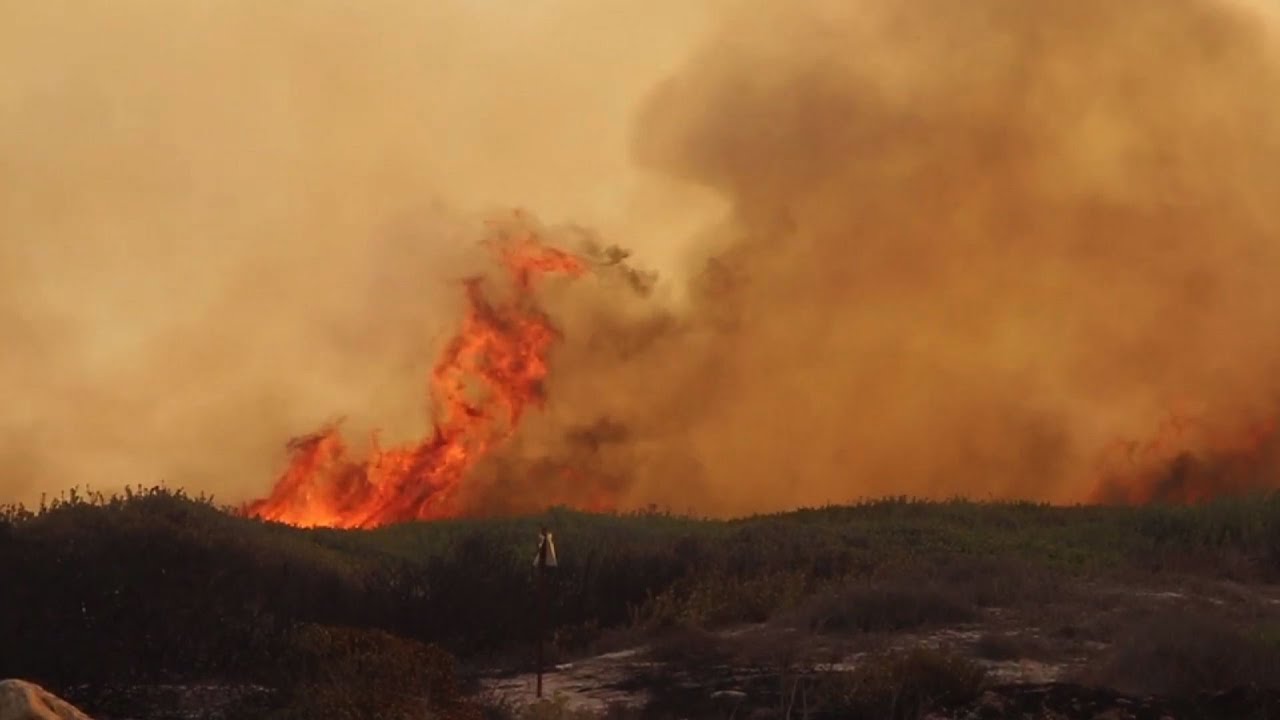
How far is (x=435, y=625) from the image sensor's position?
62.8ft

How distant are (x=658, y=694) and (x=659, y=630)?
11.1 feet

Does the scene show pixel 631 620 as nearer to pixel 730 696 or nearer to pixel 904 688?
pixel 730 696

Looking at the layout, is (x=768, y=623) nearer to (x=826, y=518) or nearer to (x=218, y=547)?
(x=218, y=547)

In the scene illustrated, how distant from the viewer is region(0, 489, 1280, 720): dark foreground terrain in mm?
14461

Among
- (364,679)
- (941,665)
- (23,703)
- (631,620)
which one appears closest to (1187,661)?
(941,665)

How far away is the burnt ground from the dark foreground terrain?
0.04m

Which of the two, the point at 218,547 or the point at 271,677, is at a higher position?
the point at 218,547

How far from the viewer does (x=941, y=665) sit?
14.6 m

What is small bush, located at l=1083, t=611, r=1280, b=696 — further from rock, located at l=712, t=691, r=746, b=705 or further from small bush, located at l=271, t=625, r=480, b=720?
small bush, located at l=271, t=625, r=480, b=720

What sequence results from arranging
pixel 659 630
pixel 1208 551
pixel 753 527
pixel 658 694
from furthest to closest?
pixel 753 527
pixel 1208 551
pixel 659 630
pixel 658 694

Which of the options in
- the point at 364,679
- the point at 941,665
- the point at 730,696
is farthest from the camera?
the point at 730,696

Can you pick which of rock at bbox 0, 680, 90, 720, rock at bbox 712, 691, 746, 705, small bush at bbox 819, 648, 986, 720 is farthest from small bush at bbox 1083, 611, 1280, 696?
rock at bbox 0, 680, 90, 720

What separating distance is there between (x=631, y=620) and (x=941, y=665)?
618 cm

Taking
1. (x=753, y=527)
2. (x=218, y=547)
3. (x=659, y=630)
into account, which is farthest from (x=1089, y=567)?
(x=218, y=547)
